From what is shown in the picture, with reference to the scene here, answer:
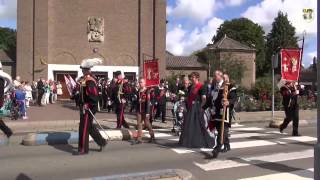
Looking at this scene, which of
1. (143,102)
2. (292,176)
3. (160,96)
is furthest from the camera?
(160,96)

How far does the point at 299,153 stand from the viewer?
11680mm

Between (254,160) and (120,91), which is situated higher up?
(120,91)

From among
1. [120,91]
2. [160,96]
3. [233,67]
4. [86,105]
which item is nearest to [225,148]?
[86,105]

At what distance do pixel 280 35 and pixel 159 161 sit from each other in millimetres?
84072

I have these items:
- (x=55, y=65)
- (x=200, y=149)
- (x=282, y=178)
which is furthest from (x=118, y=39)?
(x=282, y=178)

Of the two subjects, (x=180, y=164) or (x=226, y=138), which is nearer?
(x=180, y=164)

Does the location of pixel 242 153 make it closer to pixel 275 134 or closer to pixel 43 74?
pixel 275 134

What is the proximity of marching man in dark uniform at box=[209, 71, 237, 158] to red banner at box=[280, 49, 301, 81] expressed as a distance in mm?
6606

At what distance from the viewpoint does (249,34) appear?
90.2 m

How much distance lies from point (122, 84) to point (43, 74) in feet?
97.2

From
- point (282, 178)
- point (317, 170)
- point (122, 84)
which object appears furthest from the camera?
point (122, 84)

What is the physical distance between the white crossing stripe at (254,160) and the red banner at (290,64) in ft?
18.7

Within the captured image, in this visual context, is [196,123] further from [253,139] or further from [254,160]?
[253,139]

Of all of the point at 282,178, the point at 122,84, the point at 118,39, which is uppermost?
the point at 118,39
